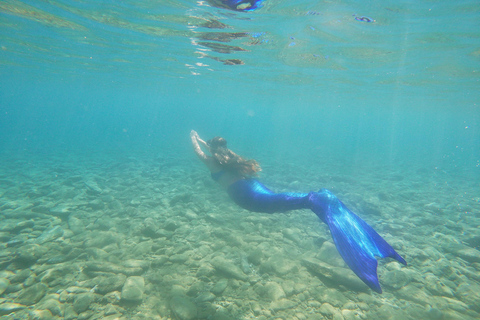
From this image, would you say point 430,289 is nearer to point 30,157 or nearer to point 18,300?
point 18,300

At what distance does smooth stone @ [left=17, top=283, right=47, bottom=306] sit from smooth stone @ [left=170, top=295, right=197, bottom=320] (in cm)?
214

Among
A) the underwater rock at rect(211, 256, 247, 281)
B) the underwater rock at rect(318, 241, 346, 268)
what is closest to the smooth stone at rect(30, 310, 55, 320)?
the underwater rock at rect(211, 256, 247, 281)

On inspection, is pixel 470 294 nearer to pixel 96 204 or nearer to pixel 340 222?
pixel 340 222

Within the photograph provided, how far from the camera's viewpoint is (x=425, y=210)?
332 inches

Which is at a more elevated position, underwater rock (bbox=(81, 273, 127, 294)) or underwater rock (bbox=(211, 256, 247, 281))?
underwater rock (bbox=(81, 273, 127, 294))

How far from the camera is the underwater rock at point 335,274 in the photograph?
384 centimetres

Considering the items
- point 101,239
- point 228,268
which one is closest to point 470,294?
point 228,268

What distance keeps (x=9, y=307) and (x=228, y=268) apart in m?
3.32

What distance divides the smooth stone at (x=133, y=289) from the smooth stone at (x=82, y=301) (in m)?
0.46

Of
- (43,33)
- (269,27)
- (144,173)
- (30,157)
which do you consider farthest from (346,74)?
(30,157)

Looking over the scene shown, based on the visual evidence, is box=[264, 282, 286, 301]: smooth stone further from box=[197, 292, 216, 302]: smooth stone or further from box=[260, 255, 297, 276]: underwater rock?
box=[197, 292, 216, 302]: smooth stone

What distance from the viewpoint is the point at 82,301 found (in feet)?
10.6

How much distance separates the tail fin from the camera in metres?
2.86

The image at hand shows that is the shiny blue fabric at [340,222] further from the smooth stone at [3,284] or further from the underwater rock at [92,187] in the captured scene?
the underwater rock at [92,187]
